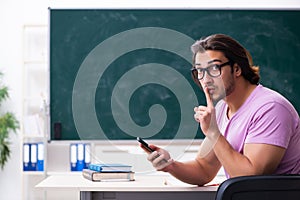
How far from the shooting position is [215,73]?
84.0 inches

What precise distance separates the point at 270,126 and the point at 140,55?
9.90 feet

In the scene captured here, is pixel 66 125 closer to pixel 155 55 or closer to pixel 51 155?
pixel 51 155

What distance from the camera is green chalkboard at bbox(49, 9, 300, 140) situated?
16.0 ft

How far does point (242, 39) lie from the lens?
504 centimetres

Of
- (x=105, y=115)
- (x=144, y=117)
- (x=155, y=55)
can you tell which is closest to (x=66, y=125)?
(x=105, y=115)

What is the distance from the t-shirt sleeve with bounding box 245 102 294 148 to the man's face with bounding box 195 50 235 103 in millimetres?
175

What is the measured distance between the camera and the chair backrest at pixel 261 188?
5.78 ft

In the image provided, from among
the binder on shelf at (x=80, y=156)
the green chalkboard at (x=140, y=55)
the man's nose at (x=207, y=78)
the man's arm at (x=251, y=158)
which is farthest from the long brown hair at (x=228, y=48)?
the binder on shelf at (x=80, y=156)

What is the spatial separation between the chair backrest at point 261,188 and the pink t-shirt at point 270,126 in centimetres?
24

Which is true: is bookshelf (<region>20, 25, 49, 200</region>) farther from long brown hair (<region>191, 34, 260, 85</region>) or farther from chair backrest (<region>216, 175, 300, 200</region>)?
chair backrest (<region>216, 175, 300, 200</region>)

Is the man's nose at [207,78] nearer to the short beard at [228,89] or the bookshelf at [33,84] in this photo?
the short beard at [228,89]

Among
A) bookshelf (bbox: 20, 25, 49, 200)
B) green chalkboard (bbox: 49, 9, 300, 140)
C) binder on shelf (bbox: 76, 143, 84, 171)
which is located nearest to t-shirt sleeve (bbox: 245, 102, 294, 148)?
green chalkboard (bbox: 49, 9, 300, 140)

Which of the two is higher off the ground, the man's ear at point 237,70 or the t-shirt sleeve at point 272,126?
the man's ear at point 237,70

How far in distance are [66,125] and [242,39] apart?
1.73 m
